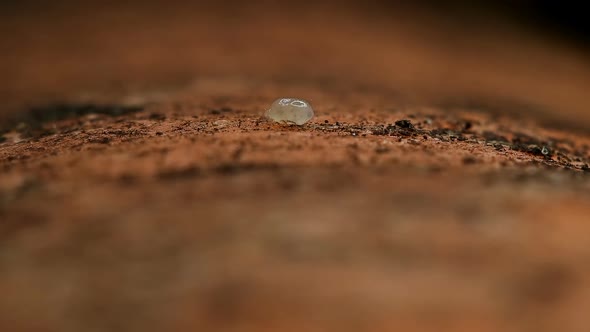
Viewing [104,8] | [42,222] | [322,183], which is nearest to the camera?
[42,222]

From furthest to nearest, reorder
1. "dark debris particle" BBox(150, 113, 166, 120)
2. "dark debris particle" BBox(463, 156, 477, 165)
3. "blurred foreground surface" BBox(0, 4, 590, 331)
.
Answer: "dark debris particle" BBox(150, 113, 166, 120) → "dark debris particle" BBox(463, 156, 477, 165) → "blurred foreground surface" BBox(0, 4, 590, 331)

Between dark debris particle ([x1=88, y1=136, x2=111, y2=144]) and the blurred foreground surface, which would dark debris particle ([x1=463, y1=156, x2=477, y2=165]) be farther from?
dark debris particle ([x1=88, y1=136, x2=111, y2=144])

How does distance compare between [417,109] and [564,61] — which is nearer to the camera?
[417,109]

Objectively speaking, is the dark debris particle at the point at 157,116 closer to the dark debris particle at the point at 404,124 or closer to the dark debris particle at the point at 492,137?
the dark debris particle at the point at 404,124

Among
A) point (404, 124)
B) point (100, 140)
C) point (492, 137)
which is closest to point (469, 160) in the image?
point (404, 124)

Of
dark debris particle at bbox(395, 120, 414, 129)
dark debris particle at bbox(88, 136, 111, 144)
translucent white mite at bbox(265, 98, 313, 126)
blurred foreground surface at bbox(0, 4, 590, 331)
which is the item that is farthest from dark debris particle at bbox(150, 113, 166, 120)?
dark debris particle at bbox(395, 120, 414, 129)

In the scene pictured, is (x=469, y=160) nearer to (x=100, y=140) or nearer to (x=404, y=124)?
(x=404, y=124)

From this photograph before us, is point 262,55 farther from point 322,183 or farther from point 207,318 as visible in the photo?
point 207,318

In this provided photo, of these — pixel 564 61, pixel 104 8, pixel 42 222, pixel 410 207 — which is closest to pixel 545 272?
pixel 410 207
